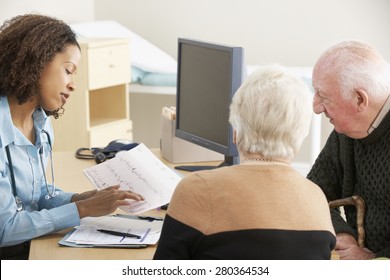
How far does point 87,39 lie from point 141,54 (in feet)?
1.37

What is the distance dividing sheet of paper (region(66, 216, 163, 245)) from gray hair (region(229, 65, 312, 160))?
0.51m

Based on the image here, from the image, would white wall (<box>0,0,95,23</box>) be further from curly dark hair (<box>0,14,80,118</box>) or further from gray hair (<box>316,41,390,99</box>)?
gray hair (<box>316,41,390,99</box>)

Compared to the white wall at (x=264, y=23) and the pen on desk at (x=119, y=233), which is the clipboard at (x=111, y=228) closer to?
the pen on desk at (x=119, y=233)

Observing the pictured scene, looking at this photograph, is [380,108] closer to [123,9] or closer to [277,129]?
[277,129]

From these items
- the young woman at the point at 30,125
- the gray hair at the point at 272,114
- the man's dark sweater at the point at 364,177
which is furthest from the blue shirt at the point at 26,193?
the man's dark sweater at the point at 364,177

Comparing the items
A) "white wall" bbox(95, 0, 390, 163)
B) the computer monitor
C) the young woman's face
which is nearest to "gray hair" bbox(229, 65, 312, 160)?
the young woman's face

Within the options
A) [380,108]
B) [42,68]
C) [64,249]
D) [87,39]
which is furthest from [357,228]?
[87,39]

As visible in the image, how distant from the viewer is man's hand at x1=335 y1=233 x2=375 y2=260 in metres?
2.07

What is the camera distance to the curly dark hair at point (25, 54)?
6.82ft

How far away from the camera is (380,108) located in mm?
2072

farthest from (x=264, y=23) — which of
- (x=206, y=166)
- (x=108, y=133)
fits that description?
(x=206, y=166)

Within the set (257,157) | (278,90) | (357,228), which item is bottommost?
(357,228)

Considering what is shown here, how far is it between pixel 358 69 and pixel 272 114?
0.56m

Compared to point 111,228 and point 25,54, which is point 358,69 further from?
point 25,54
